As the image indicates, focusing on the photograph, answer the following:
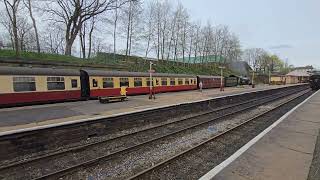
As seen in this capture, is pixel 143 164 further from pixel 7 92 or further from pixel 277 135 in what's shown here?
pixel 7 92

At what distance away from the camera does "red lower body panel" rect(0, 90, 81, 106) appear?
16875mm

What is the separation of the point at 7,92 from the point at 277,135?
51.1 ft

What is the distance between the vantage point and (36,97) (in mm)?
18469

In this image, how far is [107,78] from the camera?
24453 mm

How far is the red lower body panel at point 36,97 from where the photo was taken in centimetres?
1688

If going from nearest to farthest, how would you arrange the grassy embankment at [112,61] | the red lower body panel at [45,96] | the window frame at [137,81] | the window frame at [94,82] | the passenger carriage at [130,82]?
the red lower body panel at [45,96] → the window frame at [94,82] → the passenger carriage at [130,82] → the window frame at [137,81] → the grassy embankment at [112,61]

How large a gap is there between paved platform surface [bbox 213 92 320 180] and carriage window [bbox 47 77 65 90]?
1507 cm

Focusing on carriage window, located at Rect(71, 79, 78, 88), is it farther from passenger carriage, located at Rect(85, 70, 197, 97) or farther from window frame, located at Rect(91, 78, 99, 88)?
window frame, located at Rect(91, 78, 99, 88)

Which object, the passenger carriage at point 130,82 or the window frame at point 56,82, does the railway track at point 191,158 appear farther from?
the passenger carriage at point 130,82

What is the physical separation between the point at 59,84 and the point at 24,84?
2.71 m

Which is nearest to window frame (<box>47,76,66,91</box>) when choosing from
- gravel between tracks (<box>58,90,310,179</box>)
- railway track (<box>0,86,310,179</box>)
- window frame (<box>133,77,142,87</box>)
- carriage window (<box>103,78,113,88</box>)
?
carriage window (<box>103,78,113,88</box>)

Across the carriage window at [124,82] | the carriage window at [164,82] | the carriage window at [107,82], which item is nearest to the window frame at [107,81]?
the carriage window at [107,82]

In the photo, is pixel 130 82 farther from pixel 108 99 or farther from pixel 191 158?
pixel 191 158

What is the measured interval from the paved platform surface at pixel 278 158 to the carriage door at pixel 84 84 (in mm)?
15681
